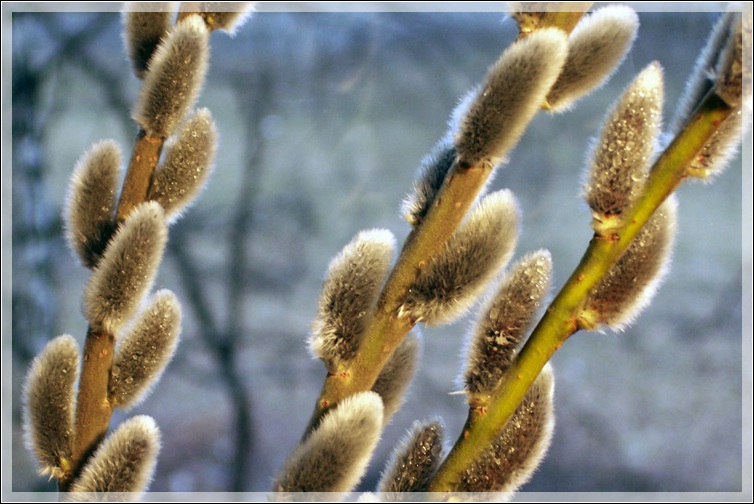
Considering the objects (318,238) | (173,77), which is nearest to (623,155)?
(173,77)

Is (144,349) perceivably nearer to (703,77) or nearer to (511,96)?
(511,96)

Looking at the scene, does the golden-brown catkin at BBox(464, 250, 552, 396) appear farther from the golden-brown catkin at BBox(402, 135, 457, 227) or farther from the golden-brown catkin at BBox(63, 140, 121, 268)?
the golden-brown catkin at BBox(63, 140, 121, 268)

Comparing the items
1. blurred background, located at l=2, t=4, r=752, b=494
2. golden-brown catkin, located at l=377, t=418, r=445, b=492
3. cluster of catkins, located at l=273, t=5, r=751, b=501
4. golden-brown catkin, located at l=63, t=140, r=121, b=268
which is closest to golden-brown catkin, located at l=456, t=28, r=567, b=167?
cluster of catkins, located at l=273, t=5, r=751, b=501

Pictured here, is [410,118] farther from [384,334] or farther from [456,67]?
[384,334]

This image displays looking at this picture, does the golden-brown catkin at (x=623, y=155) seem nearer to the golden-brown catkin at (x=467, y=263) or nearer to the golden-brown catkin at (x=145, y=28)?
the golden-brown catkin at (x=467, y=263)

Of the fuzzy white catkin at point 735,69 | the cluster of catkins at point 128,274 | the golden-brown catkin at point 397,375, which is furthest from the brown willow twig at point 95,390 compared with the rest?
the fuzzy white catkin at point 735,69
